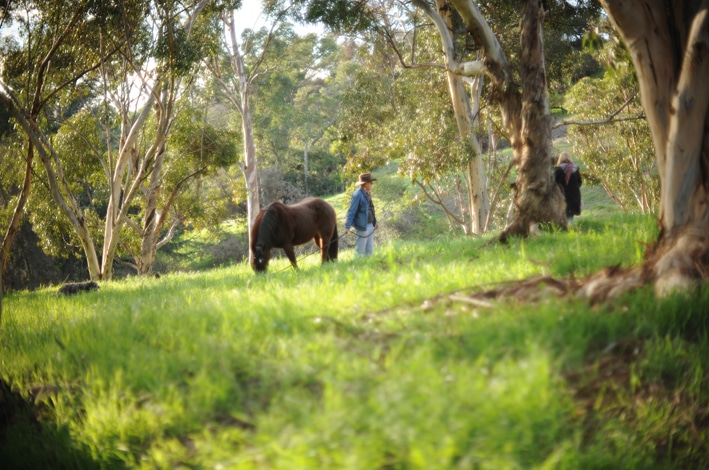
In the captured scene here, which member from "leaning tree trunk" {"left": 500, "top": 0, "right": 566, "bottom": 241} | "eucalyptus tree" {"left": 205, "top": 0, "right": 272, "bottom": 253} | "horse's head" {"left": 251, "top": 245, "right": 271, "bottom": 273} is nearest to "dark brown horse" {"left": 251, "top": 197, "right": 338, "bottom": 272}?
"horse's head" {"left": 251, "top": 245, "right": 271, "bottom": 273}

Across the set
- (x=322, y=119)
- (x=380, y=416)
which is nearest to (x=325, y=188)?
(x=322, y=119)

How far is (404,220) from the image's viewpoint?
128ft

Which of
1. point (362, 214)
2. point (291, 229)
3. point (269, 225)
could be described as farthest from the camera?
point (362, 214)

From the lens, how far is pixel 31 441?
5004 millimetres

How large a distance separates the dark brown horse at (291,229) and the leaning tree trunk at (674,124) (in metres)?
6.89

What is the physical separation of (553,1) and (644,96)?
10.2 m

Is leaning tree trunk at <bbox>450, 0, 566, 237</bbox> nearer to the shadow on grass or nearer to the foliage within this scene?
the shadow on grass

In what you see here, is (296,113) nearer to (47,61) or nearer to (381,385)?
(47,61)

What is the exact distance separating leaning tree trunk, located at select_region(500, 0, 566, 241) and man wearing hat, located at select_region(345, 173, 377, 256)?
4.49 m

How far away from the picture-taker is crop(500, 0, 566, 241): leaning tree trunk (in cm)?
970

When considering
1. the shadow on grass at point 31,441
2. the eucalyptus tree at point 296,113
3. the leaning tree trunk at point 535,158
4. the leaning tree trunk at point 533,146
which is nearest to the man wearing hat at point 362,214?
the leaning tree trunk at point 533,146

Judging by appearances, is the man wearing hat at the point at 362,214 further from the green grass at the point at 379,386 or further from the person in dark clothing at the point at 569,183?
the green grass at the point at 379,386

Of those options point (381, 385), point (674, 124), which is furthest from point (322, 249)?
point (381, 385)

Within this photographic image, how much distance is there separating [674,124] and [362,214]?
8.53 meters
